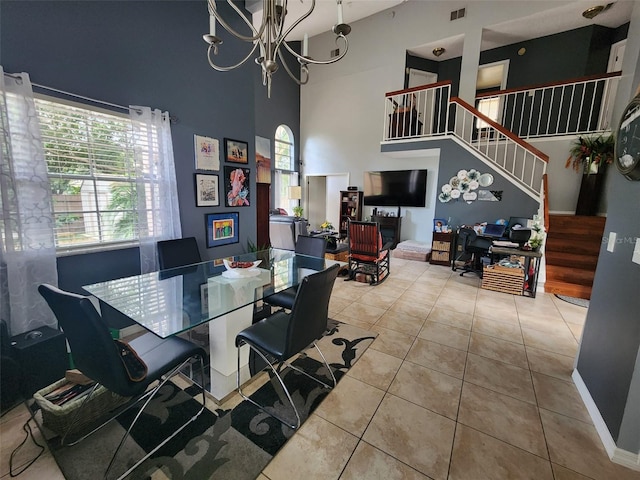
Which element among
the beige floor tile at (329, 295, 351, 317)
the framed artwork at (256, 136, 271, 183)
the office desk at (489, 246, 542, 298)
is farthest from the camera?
the framed artwork at (256, 136, 271, 183)

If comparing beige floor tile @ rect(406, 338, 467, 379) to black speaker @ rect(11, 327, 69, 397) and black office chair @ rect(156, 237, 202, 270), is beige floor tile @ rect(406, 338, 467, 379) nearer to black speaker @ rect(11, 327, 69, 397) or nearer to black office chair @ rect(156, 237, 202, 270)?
black office chair @ rect(156, 237, 202, 270)

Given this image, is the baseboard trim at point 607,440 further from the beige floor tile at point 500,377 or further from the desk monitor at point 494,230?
the desk monitor at point 494,230

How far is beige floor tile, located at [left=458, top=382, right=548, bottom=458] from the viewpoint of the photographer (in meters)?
1.53

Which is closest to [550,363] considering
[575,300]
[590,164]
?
[575,300]

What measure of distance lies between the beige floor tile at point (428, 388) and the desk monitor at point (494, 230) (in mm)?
3400

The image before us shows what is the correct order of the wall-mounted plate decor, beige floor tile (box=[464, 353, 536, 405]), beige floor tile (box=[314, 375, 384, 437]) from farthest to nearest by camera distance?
1. the wall-mounted plate decor
2. beige floor tile (box=[464, 353, 536, 405])
3. beige floor tile (box=[314, 375, 384, 437])

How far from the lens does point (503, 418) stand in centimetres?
167

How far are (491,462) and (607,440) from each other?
0.71 m

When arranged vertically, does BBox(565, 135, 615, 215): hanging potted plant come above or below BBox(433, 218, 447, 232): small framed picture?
above

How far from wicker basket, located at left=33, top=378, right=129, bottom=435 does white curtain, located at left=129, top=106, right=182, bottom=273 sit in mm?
1282

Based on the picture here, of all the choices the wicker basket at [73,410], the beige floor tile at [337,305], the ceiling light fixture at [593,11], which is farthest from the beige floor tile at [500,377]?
the ceiling light fixture at [593,11]

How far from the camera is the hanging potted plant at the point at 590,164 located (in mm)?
4320

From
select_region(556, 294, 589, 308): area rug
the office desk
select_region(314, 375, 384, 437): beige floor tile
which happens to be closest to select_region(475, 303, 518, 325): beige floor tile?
the office desk

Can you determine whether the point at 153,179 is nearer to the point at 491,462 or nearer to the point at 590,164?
the point at 491,462
